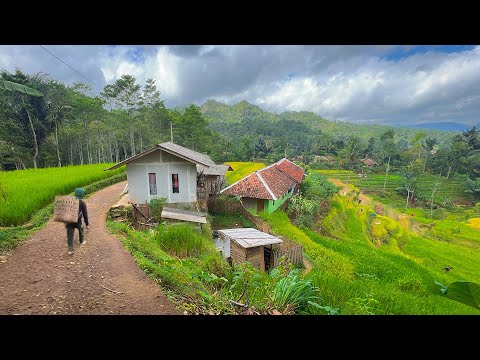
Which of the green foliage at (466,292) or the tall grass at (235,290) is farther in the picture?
the tall grass at (235,290)

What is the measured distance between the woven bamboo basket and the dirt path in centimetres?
81

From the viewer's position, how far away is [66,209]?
4.36 metres

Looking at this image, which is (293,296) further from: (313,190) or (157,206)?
(313,190)

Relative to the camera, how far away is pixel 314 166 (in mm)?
55562

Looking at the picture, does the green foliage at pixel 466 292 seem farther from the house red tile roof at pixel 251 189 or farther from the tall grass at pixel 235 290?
the house red tile roof at pixel 251 189

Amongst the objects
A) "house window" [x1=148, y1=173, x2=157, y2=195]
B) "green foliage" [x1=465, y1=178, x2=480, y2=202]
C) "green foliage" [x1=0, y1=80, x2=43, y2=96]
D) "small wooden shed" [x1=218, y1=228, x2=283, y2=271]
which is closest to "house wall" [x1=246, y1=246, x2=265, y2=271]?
"small wooden shed" [x1=218, y1=228, x2=283, y2=271]

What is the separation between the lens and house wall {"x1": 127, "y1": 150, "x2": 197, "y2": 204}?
10.4 meters

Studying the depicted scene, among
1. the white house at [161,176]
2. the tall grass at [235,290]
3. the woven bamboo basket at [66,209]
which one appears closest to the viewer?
the tall grass at [235,290]

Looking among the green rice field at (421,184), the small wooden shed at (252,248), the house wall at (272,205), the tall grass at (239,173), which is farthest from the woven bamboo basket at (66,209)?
the green rice field at (421,184)

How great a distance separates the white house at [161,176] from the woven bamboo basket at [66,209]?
597 cm

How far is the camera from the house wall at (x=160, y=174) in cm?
1039

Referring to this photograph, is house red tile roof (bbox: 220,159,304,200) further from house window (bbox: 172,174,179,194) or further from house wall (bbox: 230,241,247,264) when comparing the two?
house wall (bbox: 230,241,247,264)
